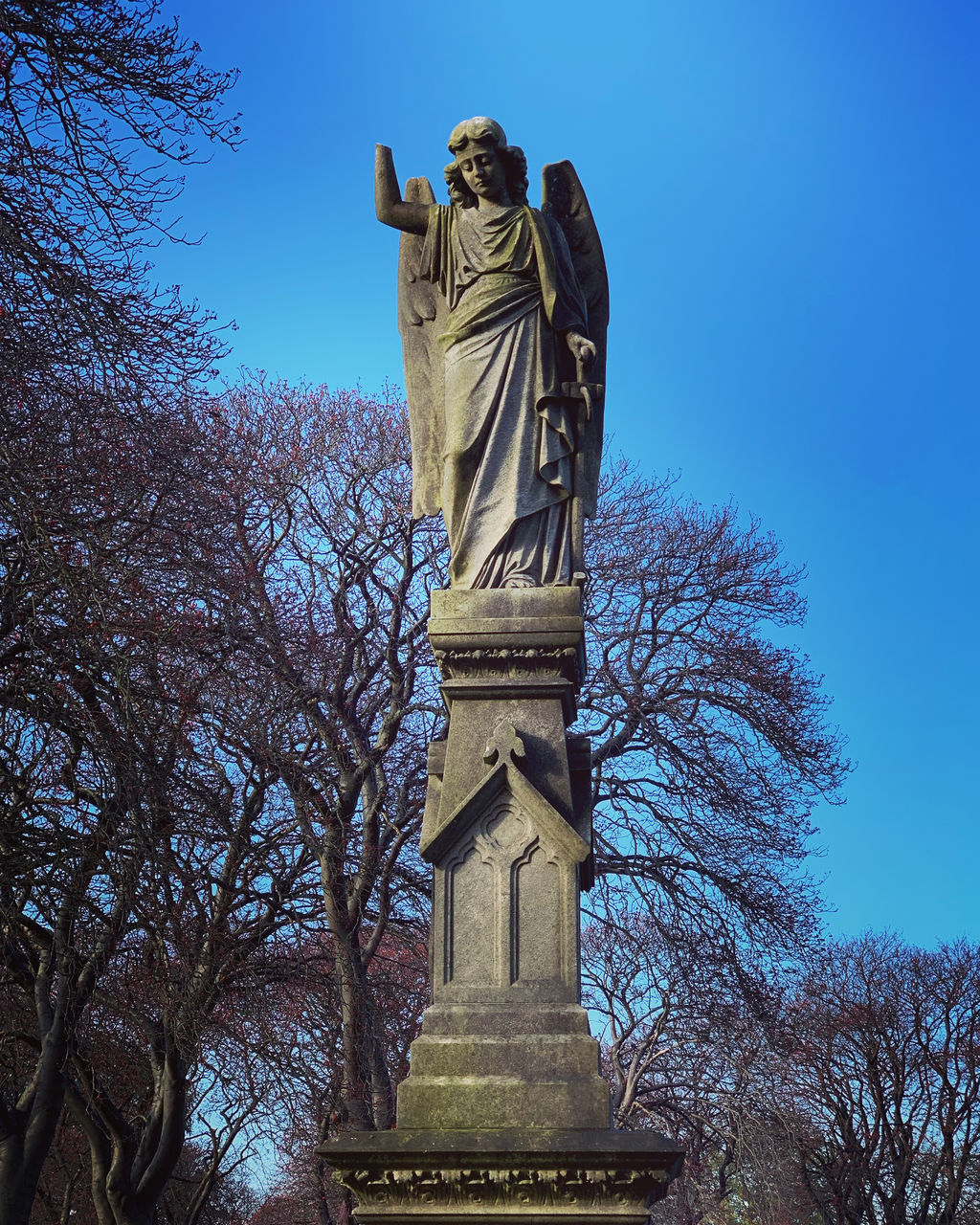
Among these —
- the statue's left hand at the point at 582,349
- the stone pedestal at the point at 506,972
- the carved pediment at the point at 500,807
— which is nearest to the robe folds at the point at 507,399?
the statue's left hand at the point at 582,349

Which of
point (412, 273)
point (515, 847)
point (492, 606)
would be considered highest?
point (412, 273)

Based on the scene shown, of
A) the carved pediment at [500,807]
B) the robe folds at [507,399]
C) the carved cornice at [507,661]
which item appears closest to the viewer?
the carved pediment at [500,807]

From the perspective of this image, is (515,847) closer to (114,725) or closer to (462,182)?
(462,182)

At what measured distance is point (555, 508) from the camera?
6738mm

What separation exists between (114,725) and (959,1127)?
27.3 meters

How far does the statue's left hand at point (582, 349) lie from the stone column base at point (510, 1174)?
11.2 ft

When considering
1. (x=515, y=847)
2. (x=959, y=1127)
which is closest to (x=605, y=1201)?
(x=515, y=847)

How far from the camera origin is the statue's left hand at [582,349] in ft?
22.0

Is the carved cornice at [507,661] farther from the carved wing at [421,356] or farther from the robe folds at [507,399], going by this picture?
the carved wing at [421,356]

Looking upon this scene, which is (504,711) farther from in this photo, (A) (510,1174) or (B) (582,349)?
(A) (510,1174)

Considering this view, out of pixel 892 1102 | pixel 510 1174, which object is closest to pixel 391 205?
pixel 510 1174

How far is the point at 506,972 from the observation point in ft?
19.2

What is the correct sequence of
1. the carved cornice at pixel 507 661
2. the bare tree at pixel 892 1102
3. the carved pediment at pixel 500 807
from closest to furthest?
the carved pediment at pixel 500 807, the carved cornice at pixel 507 661, the bare tree at pixel 892 1102

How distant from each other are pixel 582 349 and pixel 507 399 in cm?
42
